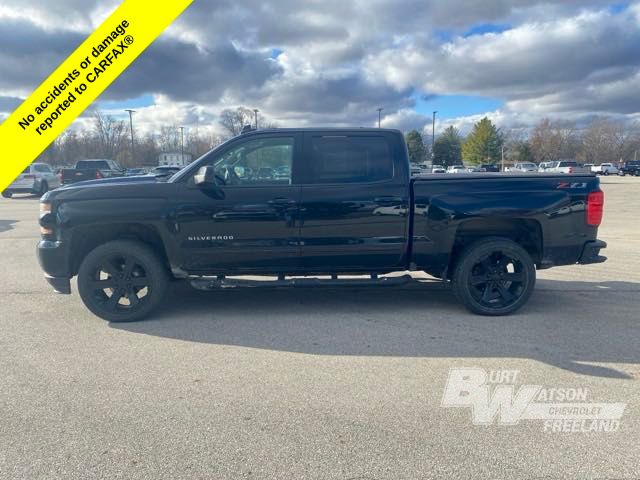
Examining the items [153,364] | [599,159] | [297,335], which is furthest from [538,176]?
[599,159]

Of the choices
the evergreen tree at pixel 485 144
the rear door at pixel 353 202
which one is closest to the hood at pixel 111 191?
the rear door at pixel 353 202

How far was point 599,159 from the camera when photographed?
275ft

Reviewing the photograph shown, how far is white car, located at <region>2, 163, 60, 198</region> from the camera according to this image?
2128 centimetres

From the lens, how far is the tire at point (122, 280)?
14.8ft

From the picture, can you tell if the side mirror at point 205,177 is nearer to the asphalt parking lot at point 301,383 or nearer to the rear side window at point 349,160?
the rear side window at point 349,160

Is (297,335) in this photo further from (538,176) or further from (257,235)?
(538,176)

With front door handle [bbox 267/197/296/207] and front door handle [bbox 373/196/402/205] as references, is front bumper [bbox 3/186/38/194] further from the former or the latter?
front door handle [bbox 373/196/402/205]

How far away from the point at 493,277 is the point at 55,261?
4.90m

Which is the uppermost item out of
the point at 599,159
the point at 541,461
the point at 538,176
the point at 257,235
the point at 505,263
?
the point at 599,159

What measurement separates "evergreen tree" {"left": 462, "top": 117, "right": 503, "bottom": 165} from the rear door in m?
75.1

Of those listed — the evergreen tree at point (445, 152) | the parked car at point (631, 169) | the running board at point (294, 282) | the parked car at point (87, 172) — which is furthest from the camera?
the evergreen tree at point (445, 152)

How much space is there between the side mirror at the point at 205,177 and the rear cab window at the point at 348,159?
3.32 ft

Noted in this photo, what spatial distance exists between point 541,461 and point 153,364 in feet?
9.89

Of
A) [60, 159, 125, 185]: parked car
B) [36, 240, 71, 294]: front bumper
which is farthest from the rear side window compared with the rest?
[60, 159, 125, 185]: parked car
